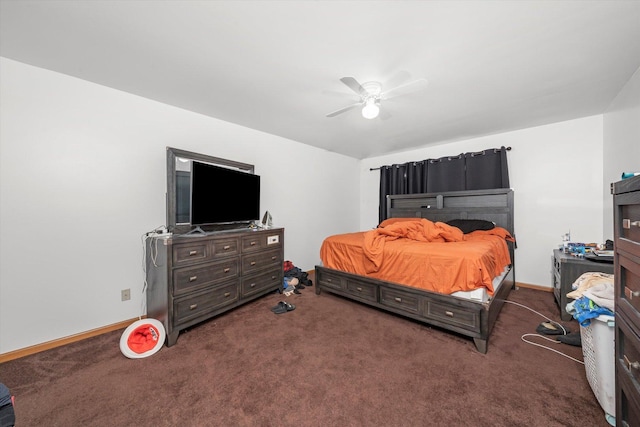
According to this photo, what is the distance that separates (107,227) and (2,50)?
61.6 inches

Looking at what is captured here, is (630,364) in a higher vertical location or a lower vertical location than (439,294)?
higher

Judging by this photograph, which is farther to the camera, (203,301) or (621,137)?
(621,137)

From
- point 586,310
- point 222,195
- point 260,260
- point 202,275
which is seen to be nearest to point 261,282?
point 260,260

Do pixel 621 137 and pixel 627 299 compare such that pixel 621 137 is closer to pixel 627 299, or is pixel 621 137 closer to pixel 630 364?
pixel 627 299

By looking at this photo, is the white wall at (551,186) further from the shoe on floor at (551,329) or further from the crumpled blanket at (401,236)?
the crumpled blanket at (401,236)

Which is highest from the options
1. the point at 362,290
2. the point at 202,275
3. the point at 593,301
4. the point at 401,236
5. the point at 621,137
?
the point at 621,137

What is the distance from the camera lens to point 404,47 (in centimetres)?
179

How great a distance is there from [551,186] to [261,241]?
4240 mm

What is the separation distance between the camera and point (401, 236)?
298 cm

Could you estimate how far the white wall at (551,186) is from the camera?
3.17m

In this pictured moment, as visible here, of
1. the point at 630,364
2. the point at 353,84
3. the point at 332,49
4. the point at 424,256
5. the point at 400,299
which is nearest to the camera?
the point at 630,364

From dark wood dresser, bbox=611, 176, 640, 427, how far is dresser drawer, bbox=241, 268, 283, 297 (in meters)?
2.89

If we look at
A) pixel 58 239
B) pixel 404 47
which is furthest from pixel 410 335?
pixel 58 239

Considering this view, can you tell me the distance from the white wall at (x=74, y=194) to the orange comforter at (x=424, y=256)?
2.30 metres
